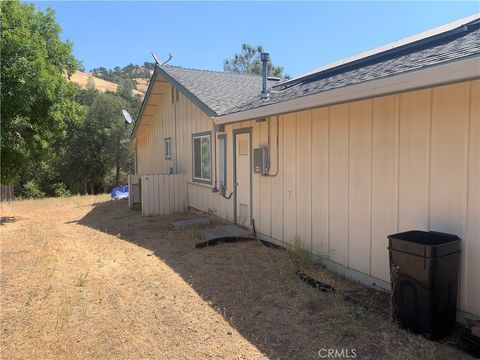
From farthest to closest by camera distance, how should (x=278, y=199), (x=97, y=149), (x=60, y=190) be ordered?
(x=60, y=190)
(x=97, y=149)
(x=278, y=199)

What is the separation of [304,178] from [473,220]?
259 centimetres

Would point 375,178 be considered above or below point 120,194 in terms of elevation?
above

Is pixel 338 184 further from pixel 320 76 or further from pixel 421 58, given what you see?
pixel 320 76

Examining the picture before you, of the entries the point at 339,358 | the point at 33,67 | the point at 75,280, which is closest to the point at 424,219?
the point at 339,358

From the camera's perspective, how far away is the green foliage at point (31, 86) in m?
8.32

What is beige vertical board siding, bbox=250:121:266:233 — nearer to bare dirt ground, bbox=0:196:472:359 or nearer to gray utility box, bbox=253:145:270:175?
gray utility box, bbox=253:145:270:175

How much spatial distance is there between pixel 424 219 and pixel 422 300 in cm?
92

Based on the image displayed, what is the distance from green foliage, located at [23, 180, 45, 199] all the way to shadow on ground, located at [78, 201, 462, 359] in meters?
17.9

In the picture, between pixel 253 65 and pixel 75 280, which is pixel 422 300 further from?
pixel 253 65

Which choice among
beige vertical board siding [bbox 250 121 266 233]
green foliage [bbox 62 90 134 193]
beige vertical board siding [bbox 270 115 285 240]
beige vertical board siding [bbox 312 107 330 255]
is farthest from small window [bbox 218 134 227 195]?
green foliage [bbox 62 90 134 193]

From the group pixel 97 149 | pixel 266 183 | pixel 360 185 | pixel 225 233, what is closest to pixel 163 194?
pixel 225 233

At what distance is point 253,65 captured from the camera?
125ft

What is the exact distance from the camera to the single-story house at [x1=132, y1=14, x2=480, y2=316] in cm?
335

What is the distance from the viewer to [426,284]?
3.10 m
